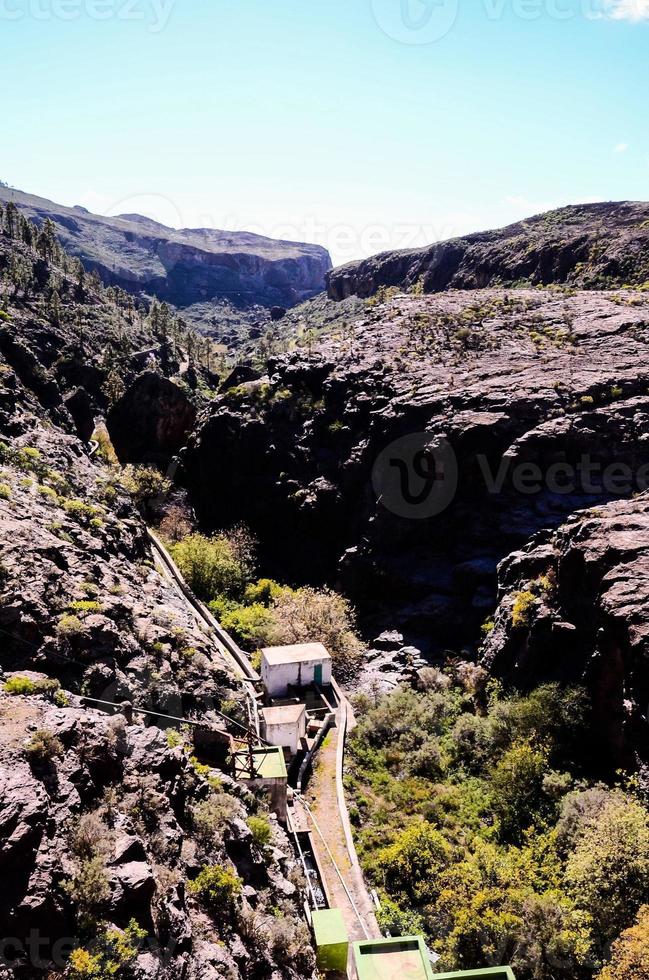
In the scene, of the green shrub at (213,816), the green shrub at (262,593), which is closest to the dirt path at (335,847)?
the green shrub at (213,816)

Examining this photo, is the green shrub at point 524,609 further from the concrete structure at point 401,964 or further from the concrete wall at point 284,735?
the concrete structure at point 401,964

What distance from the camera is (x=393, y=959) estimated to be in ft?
56.0

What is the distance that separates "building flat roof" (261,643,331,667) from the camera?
123ft

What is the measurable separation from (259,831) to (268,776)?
10.7 ft

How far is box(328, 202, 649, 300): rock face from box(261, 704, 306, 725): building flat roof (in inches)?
2825

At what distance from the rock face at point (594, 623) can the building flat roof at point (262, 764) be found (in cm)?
1453

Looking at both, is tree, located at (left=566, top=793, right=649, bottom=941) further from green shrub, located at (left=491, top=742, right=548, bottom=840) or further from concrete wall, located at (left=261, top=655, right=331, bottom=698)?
concrete wall, located at (left=261, top=655, right=331, bottom=698)

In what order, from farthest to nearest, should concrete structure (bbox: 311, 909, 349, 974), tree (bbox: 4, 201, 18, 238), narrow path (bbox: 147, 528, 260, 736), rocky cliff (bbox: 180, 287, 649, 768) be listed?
tree (bbox: 4, 201, 18, 238), rocky cliff (bbox: 180, 287, 649, 768), narrow path (bbox: 147, 528, 260, 736), concrete structure (bbox: 311, 909, 349, 974)

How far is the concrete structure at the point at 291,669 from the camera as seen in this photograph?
123ft

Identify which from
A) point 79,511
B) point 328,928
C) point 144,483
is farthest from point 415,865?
point 144,483

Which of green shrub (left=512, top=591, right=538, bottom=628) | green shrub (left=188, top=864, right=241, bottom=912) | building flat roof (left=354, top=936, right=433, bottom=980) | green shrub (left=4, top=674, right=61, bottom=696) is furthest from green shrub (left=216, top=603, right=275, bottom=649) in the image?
building flat roof (left=354, top=936, right=433, bottom=980)

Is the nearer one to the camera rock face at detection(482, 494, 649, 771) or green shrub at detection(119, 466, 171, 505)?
rock face at detection(482, 494, 649, 771)

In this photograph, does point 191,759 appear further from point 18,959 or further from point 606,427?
point 606,427

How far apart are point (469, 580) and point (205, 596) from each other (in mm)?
21840
